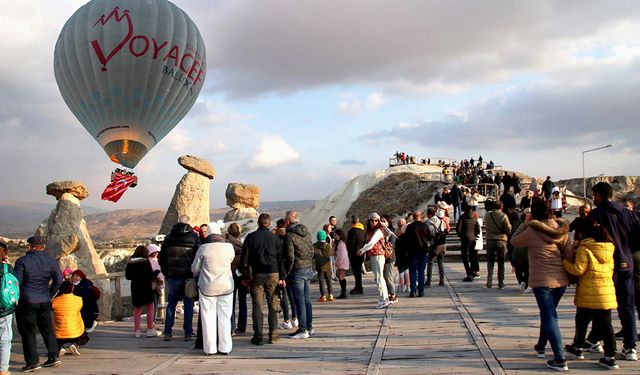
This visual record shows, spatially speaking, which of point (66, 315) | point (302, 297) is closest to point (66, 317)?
point (66, 315)

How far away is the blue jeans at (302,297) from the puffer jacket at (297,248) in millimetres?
91

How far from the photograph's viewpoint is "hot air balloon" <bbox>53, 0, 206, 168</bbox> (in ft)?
81.9

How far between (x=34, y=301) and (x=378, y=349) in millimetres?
4329

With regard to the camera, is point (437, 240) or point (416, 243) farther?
point (437, 240)

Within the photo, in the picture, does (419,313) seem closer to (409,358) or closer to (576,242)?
(409,358)

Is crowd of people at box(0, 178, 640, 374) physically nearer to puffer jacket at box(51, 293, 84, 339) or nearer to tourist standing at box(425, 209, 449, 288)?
puffer jacket at box(51, 293, 84, 339)

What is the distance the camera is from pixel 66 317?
7.99m

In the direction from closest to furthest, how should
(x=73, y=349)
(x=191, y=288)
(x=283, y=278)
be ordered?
(x=73, y=349)
(x=191, y=288)
(x=283, y=278)

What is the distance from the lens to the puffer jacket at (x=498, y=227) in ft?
39.5

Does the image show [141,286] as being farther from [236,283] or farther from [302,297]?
[302,297]

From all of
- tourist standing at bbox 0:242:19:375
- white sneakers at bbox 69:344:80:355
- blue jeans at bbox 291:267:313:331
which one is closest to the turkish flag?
white sneakers at bbox 69:344:80:355

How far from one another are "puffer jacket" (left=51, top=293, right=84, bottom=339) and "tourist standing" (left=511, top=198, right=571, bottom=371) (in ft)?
19.0

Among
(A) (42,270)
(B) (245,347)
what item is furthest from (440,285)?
(A) (42,270)

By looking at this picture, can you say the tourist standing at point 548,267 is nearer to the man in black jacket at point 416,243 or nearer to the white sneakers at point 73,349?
the man in black jacket at point 416,243
